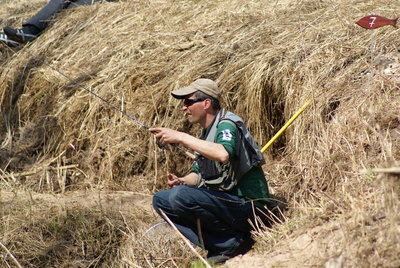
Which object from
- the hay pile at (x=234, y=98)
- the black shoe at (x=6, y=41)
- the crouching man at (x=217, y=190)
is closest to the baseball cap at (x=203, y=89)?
the crouching man at (x=217, y=190)

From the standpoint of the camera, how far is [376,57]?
550 cm

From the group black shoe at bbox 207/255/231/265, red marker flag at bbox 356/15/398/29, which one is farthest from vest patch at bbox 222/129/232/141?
red marker flag at bbox 356/15/398/29

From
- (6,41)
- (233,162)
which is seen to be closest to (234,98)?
(233,162)

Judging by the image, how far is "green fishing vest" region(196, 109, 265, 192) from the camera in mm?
4516

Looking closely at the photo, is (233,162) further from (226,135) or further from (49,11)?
(49,11)

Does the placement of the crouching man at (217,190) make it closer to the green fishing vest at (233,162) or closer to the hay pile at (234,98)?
the green fishing vest at (233,162)

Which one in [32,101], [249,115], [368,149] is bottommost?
[32,101]

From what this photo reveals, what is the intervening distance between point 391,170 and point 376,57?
2.45m

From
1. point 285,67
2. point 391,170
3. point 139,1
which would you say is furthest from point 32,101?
point 391,170

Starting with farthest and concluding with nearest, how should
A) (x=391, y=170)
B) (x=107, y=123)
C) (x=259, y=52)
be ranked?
(x=107, y=123) → (x=259, y=52) → (x=391, y=170)

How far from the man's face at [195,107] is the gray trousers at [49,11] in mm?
5069

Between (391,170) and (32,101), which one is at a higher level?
(391,170)

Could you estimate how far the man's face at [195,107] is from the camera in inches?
184

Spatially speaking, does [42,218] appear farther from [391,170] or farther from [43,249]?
[391,170]
